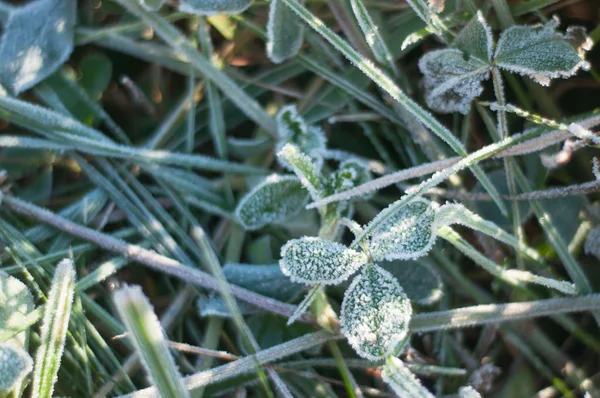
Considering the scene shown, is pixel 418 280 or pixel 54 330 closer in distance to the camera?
pixel 54 330

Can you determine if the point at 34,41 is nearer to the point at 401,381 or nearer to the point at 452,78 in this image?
the point at 452,78

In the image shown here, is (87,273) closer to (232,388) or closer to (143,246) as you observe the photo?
(143,246)

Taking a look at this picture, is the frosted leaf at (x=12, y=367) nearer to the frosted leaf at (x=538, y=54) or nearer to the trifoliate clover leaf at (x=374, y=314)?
the trifoliate clover leaf at (x=374, y=314)

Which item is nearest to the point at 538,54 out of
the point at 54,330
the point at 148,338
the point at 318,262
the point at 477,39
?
the point at 477,39

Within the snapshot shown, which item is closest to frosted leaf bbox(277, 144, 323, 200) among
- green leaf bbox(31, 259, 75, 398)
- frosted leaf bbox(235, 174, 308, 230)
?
frosted leaf bbox(235, 174, 308, 230)

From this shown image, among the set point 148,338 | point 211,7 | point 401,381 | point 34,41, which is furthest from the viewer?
point 34,41

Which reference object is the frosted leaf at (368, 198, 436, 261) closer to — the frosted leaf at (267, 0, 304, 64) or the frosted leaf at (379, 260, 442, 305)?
the frosted leaf at (379, 260, 442, 305)

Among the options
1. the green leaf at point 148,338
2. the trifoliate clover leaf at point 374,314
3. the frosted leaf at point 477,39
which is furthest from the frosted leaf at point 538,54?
the green leaf at point 148,338
